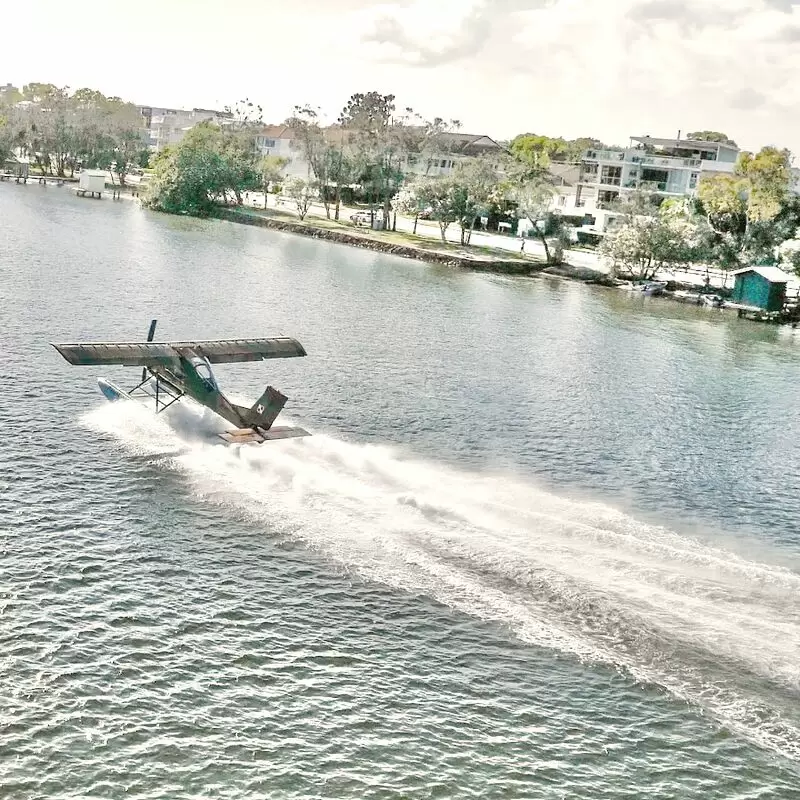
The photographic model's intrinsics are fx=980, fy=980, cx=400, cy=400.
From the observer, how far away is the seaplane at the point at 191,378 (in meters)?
41.1

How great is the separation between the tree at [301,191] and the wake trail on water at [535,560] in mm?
116853

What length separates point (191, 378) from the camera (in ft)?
140

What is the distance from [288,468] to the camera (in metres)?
39.7

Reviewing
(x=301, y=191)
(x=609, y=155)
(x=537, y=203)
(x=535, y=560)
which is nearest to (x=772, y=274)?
(x=537, y=203)

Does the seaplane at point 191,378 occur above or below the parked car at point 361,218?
below

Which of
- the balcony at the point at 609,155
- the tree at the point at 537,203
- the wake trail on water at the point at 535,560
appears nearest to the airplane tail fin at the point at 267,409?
the wake trail on water at the point at 535,560

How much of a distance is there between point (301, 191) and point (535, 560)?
13111 cm

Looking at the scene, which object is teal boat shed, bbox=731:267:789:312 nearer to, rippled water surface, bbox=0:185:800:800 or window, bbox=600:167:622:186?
rippled water surface, bbox=0:185:800:800

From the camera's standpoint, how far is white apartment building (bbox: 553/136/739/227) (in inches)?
7165

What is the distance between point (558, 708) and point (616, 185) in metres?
168

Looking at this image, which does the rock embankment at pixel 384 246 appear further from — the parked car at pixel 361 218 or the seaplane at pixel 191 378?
the seaplane at pixel 191 378

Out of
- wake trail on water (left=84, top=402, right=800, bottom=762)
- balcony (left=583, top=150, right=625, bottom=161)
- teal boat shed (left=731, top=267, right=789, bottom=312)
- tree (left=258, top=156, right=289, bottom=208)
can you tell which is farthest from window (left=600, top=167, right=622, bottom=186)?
wake trail on water (left=84, top=402, right=800, bottom=762)

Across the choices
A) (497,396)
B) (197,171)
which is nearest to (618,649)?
(497,396)

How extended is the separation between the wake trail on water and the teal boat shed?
7409 centimetres
